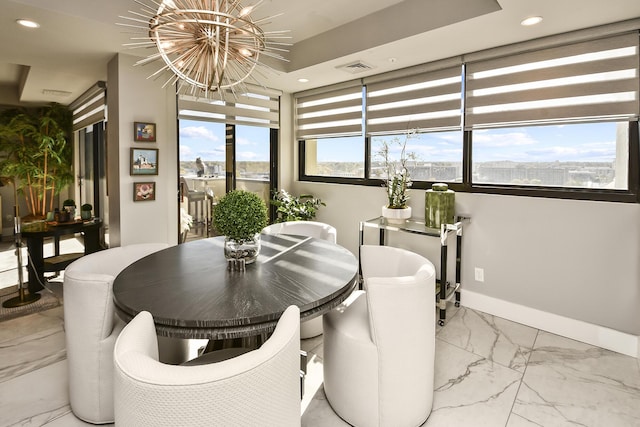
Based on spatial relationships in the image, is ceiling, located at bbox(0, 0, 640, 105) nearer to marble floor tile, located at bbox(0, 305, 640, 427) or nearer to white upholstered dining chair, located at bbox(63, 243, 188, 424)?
white upholstered dining chair, located at bbox(63, 243, 188, 424)

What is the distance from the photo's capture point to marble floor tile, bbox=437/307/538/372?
2535mm

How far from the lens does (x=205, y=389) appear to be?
91cm

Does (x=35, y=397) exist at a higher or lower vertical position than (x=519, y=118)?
lower

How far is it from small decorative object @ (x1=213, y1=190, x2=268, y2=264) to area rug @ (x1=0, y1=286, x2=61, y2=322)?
2.54 meters

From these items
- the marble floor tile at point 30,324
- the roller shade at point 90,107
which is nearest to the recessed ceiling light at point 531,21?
the roller shade at point 90,107

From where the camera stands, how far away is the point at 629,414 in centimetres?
194

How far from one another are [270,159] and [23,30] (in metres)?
2.70

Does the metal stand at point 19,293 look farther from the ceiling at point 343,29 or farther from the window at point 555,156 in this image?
the window at point 555,156

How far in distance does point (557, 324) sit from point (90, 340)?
321 cm

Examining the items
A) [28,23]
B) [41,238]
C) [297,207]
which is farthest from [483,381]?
[41,238]

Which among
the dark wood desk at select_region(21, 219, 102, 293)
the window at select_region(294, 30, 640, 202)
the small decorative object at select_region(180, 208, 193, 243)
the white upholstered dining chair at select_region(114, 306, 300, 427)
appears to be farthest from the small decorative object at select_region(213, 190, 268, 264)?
the dark wood desk at select_region(21, 219, 102, 293)

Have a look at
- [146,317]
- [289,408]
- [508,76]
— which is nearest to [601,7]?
[508,76]

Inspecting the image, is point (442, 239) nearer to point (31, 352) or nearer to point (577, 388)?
point (577, 388)

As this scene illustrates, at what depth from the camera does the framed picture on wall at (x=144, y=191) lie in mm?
3387
